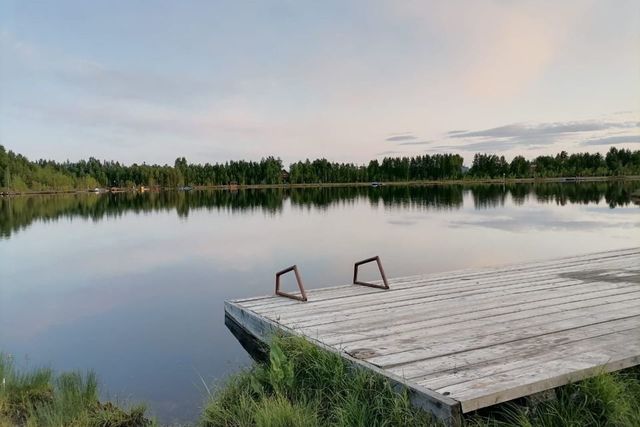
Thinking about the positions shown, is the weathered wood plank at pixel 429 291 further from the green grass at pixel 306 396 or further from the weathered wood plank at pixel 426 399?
the weathered wood plank at pixel 426 399

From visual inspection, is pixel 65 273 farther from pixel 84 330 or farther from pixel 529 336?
pixel 529 336

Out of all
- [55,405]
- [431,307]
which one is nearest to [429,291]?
[431,307]

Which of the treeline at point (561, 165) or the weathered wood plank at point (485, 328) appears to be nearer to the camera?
the weathered wood plank at point (485, 328)

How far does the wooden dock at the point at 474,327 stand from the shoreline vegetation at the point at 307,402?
97 millimetres

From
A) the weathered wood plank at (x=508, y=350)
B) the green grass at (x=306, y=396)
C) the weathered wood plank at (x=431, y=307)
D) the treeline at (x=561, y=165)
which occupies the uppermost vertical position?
the treeline at (x=561, y=165)

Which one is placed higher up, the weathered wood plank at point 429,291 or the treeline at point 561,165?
the treeline at point 561,165

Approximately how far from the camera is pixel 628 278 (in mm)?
5242

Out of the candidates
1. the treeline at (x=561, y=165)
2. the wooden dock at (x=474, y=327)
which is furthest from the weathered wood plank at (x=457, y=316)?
the treeline at (x=561, y=165)

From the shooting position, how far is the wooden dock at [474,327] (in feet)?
8.18

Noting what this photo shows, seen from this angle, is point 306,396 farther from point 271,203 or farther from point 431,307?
point 271,203

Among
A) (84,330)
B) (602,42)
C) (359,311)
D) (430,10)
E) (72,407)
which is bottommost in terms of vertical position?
(84,330)

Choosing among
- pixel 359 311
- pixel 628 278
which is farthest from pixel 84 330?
pixel 628 278

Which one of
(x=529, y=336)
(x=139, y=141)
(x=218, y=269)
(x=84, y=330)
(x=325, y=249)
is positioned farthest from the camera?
(x=139, y=141)

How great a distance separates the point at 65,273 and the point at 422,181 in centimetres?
9488
